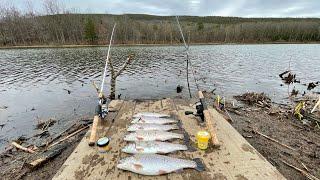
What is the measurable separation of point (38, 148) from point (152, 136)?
14.1ft

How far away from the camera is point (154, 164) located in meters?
4.07

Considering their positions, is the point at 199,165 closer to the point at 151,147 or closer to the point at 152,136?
the point at 151,147

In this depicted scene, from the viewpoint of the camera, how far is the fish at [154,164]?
3.98 metres

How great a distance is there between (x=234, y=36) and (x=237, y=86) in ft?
215

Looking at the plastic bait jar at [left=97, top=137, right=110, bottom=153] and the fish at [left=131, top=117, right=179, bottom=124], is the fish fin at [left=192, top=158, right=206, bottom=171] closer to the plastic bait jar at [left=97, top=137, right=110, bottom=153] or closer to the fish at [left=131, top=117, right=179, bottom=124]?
the plastic bait jar at [left=97, top=137, right=110, bottom=153]

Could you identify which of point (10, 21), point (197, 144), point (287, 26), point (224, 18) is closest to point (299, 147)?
point (197, 144)

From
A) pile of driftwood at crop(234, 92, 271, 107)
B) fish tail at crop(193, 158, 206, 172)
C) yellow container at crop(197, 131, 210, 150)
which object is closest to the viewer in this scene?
fish tail at crop(193, 158, 206, 172)

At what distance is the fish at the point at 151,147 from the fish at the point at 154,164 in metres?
0.31

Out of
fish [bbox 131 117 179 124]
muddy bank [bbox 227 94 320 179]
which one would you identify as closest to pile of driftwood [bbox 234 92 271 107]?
muddy bank [bbox 227 94 320 179]

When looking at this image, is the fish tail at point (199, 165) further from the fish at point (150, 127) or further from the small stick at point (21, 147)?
the small stick at point (21, 147)

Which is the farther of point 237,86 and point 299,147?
point 237,86

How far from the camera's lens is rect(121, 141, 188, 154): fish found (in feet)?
15.3

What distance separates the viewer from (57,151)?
7039 mm

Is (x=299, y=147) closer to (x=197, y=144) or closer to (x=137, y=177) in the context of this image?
(x=197, y=144)
